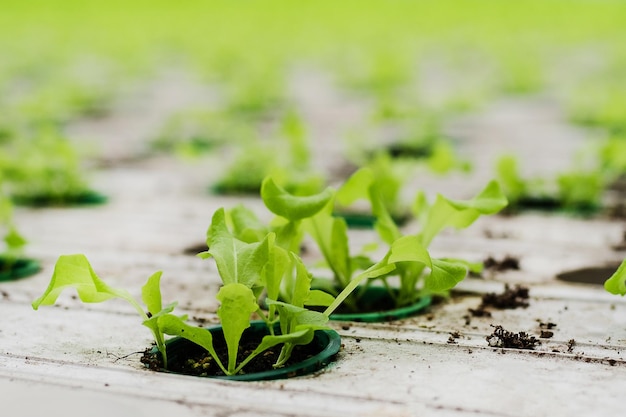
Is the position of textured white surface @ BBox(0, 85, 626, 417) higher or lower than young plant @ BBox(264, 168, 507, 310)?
lower

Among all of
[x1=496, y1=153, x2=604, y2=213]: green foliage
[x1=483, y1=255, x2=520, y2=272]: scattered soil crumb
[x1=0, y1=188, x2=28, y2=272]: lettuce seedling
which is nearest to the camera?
[x1=0, y1=188, x2=28, y2=272]: lettuce seedling

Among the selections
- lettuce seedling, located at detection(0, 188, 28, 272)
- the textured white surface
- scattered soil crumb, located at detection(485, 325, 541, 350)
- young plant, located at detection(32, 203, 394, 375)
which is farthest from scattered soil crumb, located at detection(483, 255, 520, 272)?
lettuce seedling, located at detection(0, 188, 28, 272)

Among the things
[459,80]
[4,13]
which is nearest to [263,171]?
[459,80]

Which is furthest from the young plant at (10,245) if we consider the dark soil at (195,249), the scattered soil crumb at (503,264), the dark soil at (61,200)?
the scattered soil crumb at (503,264)

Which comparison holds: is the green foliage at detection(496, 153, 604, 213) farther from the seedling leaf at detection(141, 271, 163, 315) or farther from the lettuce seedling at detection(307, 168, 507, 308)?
the seedling leaf at detection(141, 271, 163, 315)

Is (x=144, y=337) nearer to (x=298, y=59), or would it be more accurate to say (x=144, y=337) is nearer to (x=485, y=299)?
(x=485, y=299)

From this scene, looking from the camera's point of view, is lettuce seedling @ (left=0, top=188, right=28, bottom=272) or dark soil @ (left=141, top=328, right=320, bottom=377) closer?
dark soil @ (left=141, top=328, right=320, bottom=377)
